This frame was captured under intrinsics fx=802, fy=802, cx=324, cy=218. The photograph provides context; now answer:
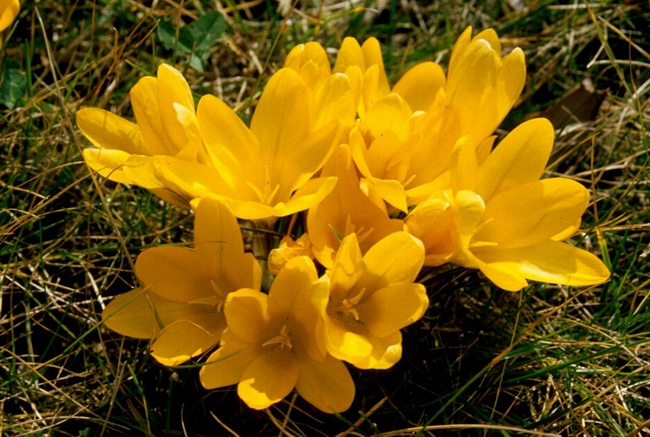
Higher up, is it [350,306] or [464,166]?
[464,166]

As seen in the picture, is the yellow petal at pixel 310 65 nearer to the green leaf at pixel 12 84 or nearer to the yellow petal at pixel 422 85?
the yellow petal at pixel 422 85

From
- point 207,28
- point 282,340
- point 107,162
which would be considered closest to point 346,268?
point 282,340

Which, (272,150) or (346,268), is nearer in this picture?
(346,268)

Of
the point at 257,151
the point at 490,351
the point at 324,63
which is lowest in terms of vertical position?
the point at 490,351

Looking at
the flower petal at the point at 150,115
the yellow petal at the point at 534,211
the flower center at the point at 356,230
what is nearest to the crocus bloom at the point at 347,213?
the flower center at the point at 356,230

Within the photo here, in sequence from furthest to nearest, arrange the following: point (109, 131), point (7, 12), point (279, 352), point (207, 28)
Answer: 1. point (207, 28)
2. point (7, 12)
3. point (109, 131)
4. point (279, 352)

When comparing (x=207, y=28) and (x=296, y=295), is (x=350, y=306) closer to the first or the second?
(x=296, y=295)

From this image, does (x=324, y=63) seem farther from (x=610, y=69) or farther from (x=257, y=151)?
(x=610, y=69)

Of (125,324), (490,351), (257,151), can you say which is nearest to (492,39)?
(257,151)
